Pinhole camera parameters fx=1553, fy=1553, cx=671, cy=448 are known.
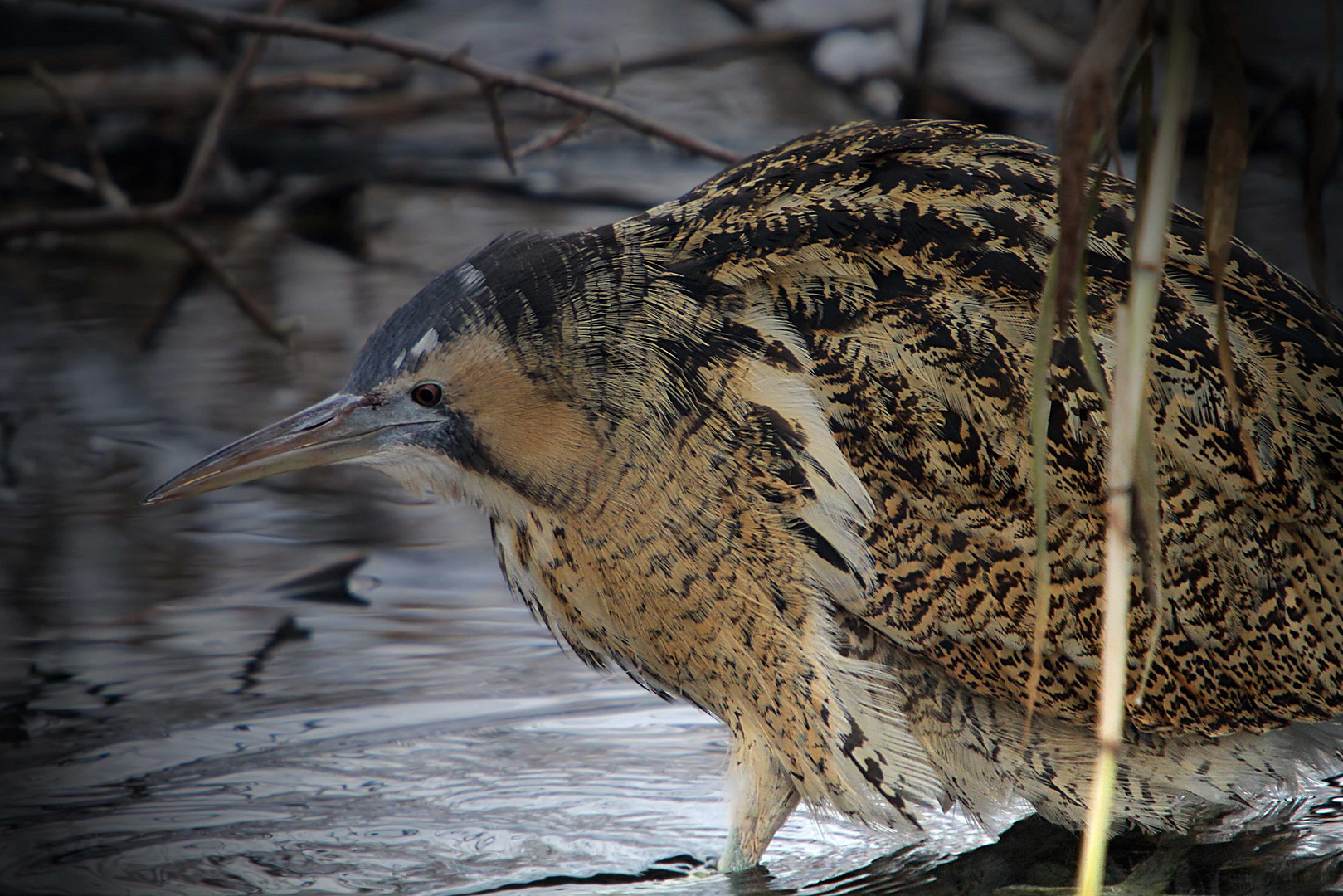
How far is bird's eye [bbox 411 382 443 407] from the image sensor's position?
10.2 ft

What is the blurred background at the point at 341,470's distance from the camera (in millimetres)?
3092

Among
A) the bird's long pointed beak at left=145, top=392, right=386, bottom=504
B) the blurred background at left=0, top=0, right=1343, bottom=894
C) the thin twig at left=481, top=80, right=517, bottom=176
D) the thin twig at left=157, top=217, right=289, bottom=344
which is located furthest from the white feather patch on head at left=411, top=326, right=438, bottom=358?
the thin twig at left=157, top=217, right=289, bottom=344

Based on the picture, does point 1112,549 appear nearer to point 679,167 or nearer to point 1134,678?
point 1134,678

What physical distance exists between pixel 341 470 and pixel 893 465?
3354mm

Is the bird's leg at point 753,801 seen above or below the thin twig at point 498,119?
below

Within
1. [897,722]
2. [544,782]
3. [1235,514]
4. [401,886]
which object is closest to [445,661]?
[544,782]

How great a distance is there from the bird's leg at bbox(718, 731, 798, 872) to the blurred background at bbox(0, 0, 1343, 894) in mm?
78

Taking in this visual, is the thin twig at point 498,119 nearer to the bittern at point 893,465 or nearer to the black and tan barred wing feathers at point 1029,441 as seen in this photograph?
the bittern at point 893,465

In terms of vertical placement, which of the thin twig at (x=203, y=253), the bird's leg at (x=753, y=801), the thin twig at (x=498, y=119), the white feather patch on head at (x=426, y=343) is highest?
the thin twig at (x=498, y=119)

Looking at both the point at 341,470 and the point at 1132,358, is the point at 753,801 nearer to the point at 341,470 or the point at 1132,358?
the point at 1132,358

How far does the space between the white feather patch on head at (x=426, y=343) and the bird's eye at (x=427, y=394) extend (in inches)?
2.5

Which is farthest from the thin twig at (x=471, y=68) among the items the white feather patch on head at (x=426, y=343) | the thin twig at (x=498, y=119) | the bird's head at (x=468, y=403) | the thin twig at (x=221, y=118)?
A: the white feather patch on head at (x=426, y=343)

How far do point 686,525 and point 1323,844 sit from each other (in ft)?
4.60

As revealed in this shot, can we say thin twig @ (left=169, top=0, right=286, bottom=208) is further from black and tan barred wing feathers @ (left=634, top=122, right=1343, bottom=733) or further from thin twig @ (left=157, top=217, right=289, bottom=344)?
black and tan barred wing feathers @ (left=634, top=122, right=1343, bottom=733)
